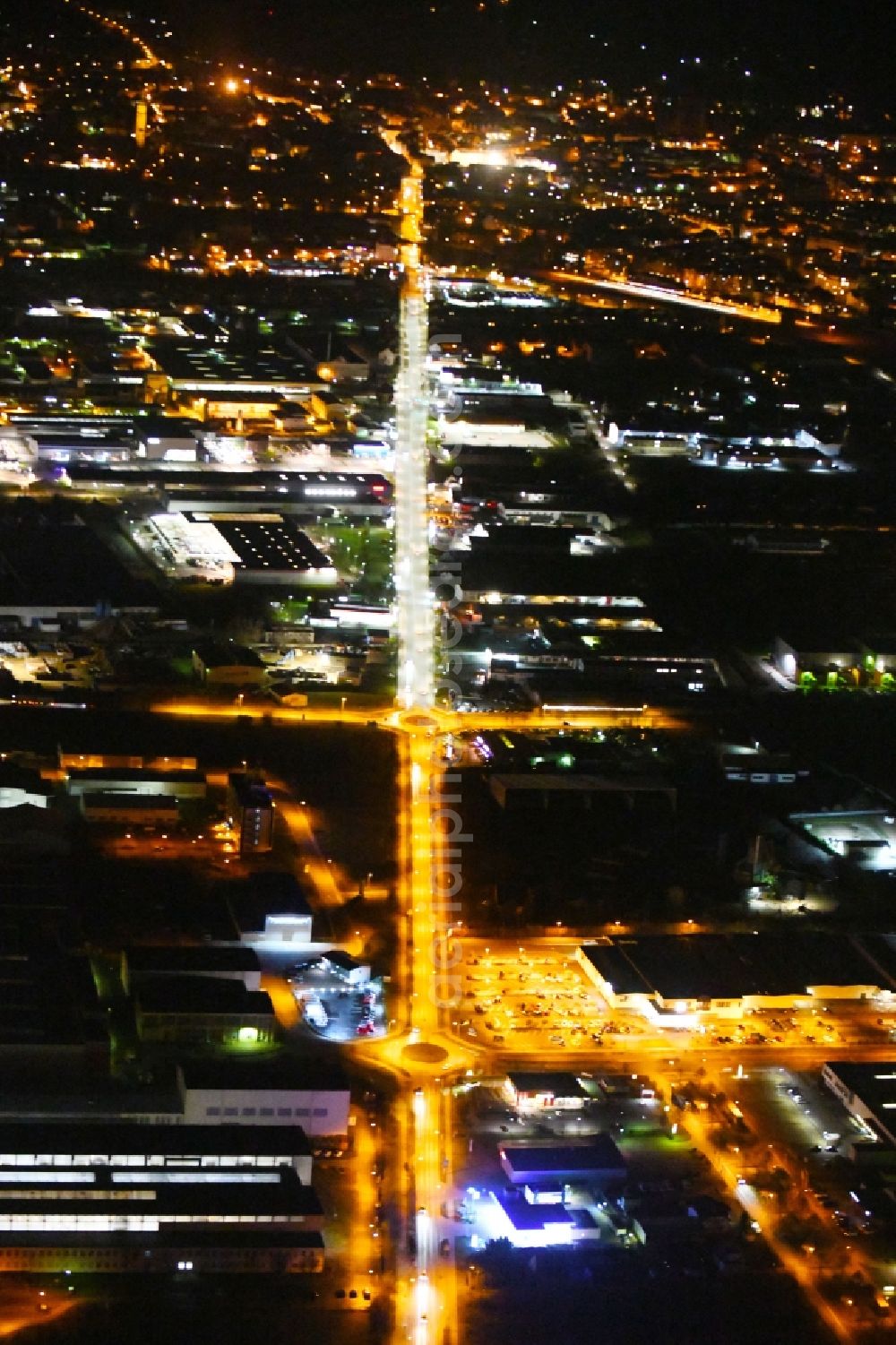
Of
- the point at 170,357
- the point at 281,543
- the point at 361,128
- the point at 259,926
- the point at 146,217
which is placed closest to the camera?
the point at 259,926

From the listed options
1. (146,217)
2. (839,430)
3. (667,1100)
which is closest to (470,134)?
(146,217)

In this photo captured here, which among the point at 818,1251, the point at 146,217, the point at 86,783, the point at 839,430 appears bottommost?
the point at 818,1251

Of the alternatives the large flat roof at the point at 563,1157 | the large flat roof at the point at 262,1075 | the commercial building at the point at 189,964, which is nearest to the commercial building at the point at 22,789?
the commercial building at the point at 189,964

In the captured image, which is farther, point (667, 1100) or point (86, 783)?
point (86, 783)

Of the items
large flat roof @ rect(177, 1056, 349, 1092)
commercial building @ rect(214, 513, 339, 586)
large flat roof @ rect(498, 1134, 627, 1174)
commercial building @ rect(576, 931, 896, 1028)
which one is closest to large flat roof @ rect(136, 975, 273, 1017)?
large flat roof @ rect(177, 1056, 349, 1092)

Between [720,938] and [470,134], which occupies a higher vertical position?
[470,134]

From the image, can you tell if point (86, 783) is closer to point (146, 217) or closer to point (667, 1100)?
point (667, 1100)

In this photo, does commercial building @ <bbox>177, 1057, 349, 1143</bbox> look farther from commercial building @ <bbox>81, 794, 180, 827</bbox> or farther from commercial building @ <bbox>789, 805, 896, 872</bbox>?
commercial building @ <bbox>789, 805, 896, 872</bbox>
